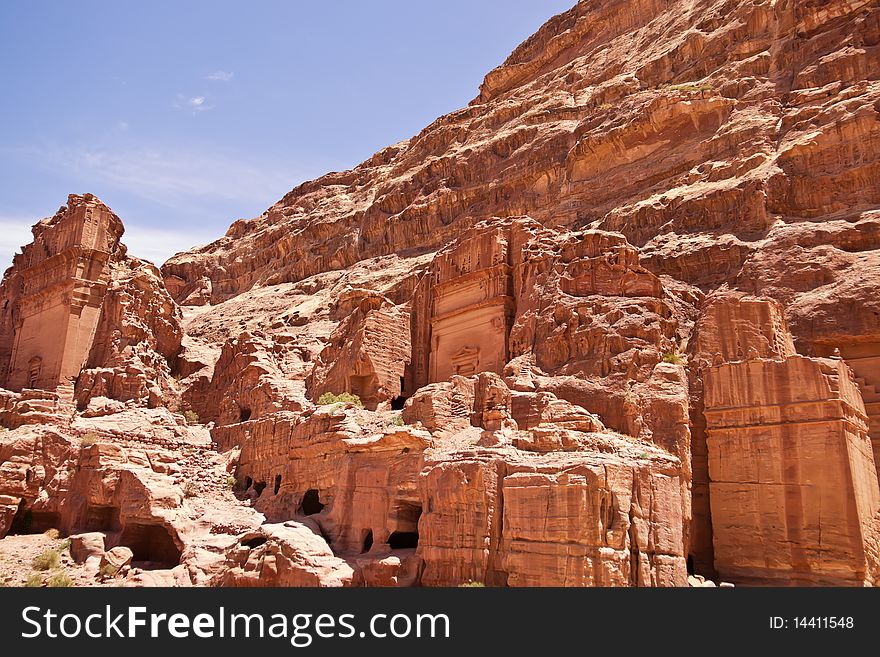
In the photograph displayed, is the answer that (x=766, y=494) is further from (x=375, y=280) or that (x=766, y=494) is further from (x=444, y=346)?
(x=375, y=280)

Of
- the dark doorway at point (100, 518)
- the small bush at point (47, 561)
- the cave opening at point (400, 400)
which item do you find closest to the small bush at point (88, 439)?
the dark doorway at point (100, 518)

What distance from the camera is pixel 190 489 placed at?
75.1ft

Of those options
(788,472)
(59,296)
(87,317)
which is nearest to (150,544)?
(87,317)

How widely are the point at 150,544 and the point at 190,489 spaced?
2.05 meters

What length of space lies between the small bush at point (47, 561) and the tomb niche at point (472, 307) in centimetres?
1264

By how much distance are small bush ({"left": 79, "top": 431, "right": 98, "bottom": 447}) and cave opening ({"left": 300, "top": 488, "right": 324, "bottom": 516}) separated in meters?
6.71

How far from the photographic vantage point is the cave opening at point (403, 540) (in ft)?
61.4

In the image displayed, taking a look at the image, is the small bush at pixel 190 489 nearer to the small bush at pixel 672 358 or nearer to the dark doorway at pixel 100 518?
the dark doorway at pixel 100 518

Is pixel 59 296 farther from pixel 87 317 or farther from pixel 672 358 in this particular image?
pixel 672 358

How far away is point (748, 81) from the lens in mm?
35500

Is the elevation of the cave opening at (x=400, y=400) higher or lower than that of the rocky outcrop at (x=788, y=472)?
higher

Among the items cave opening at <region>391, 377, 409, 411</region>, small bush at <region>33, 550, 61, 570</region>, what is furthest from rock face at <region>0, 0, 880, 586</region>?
small bush at <region>33, 550, 61, 570</region>
